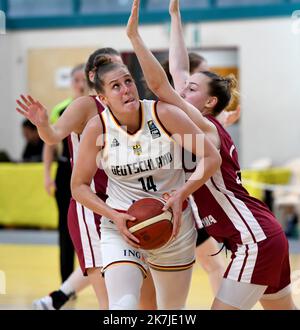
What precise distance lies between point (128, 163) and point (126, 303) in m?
0.71

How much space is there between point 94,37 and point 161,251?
1088cm

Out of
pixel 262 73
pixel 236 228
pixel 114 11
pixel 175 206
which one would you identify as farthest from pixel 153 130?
pixel 114 11

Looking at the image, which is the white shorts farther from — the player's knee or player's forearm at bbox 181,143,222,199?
player's forearm at bbox 181,143,222,199

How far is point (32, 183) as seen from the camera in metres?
11.3

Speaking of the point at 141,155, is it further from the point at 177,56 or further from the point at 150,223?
the point at 177,56

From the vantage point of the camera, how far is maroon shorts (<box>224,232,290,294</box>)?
4004 mm

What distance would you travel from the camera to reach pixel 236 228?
4082 mm

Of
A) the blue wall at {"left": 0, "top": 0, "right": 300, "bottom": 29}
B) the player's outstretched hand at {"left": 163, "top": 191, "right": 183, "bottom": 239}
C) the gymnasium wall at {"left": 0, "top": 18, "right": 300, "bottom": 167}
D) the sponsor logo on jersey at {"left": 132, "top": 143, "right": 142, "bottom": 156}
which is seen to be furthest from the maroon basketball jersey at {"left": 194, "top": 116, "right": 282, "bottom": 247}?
the blue wall at {"left": 0, "top": 0, "right": 300, "bottom": 29}

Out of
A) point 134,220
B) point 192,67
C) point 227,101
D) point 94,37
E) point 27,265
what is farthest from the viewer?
point 94,37

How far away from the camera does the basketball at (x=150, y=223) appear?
3785mm

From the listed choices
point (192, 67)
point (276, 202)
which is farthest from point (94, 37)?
point (192, 67)

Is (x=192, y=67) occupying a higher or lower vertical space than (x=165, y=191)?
higher

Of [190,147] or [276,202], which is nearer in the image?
[190,147]

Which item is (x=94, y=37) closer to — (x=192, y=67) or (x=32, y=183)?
(x=32, y=183)
